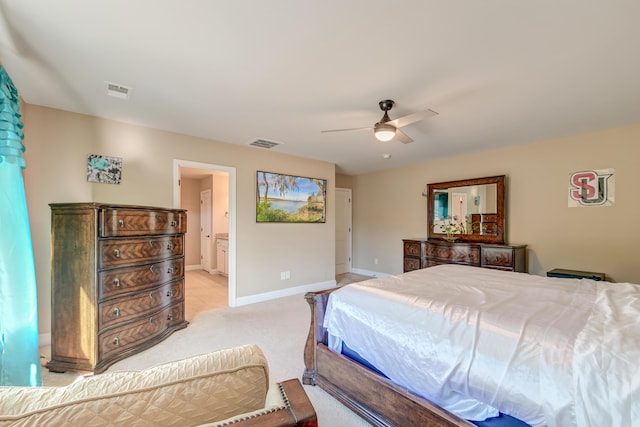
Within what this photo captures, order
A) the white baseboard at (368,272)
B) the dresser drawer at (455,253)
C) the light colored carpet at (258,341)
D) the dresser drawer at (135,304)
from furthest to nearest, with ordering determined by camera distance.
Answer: the white baseboard at (368,272), the dresser drawer at (455,253), the dresser drawer at (135,304), the light colored carpet at (258,341)

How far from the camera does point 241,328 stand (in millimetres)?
3180

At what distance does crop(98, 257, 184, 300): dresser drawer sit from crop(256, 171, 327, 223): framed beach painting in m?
1.56

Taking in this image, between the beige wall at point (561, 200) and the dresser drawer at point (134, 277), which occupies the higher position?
the beige wall at point (561, 200)

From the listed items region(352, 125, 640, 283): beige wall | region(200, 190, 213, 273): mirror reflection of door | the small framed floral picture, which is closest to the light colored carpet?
the small framed floral picture

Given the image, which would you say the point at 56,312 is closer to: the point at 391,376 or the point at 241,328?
the point at 241,328

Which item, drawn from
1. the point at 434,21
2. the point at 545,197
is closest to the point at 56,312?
the point at 434,21

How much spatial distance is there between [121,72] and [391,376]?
2.88 m

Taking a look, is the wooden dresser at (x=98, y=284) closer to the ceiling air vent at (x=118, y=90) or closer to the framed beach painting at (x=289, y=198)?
the ceiling air vent at (x=118, y=90)

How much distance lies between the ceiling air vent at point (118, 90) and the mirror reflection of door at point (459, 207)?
15.5 ft

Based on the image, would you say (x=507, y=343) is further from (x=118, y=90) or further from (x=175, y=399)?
(x=118, y=90)

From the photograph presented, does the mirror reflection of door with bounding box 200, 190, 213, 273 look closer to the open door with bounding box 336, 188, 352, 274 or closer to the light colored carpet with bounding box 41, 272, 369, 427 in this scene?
the light colored carpet with bounding box 41, 272, 369, 427

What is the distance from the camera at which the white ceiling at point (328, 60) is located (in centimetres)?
151

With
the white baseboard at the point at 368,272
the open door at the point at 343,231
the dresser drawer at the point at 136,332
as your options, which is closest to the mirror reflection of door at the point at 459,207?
the white baseboard at the point at 368,272

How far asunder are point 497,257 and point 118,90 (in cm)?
484
